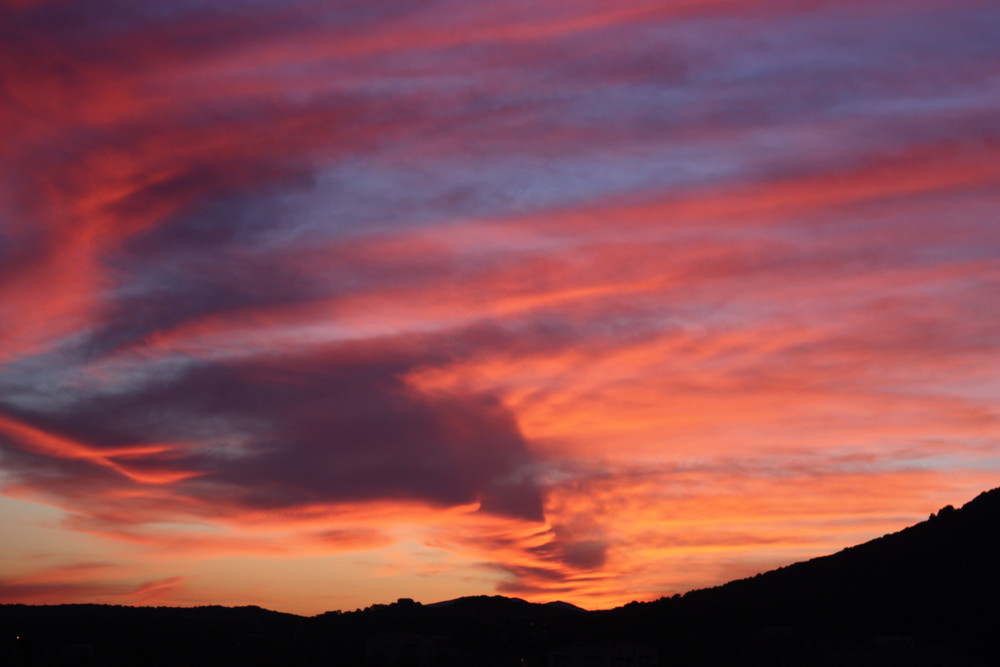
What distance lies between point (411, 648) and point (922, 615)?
7951cm

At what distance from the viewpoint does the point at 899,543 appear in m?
181

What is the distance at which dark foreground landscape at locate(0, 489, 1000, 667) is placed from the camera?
468 ft

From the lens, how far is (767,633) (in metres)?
146

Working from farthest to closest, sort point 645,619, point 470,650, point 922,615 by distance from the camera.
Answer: point 645,619
point 470,650
point 922,615

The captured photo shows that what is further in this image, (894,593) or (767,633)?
(894,593)

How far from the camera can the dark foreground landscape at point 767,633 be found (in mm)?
142500

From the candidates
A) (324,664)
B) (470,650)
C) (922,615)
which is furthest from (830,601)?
(324,664)

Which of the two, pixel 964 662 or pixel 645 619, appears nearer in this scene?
pixel 964 662

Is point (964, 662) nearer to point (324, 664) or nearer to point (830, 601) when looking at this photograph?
point (830, 601)

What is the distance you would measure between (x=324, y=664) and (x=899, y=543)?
102 metres

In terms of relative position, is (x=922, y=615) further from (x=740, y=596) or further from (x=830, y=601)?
(x=740, y=596)

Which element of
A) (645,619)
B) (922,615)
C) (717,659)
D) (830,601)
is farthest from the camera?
(645,619)

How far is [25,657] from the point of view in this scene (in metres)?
153

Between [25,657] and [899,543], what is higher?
[899,543]
